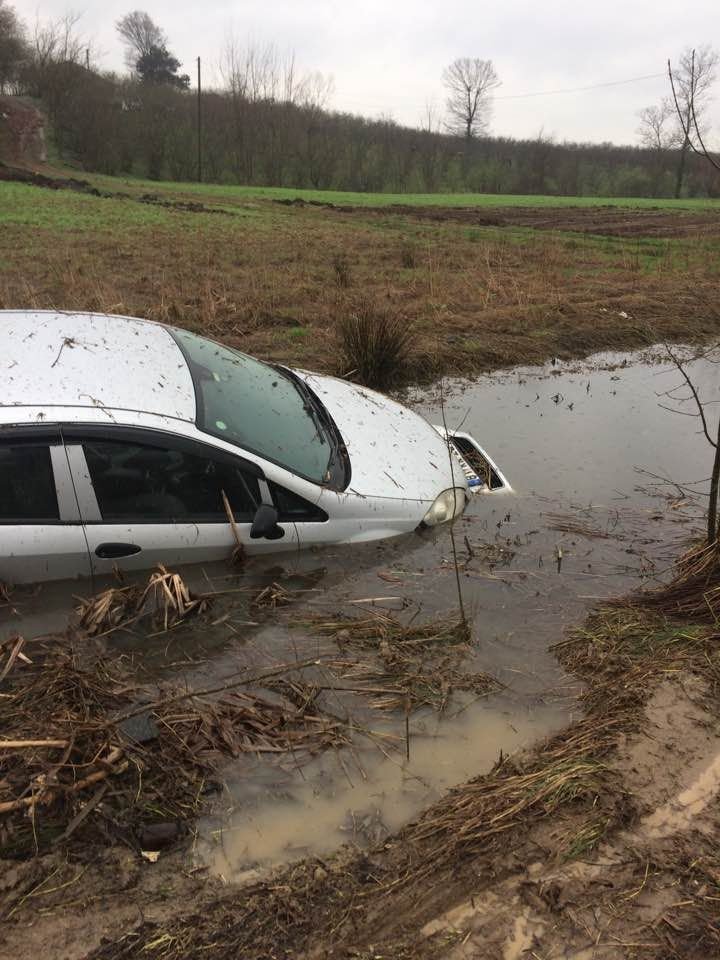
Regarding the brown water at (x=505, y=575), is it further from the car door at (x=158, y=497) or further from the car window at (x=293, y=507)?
the car door at (x=158, y=497)

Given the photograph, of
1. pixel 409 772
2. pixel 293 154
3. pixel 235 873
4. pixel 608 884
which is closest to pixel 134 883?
pixel 235 873

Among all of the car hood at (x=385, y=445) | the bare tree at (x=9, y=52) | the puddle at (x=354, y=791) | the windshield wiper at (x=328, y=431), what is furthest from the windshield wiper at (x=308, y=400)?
the bare tree at (x=9, y=52)

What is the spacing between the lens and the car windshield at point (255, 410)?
14.3 ft

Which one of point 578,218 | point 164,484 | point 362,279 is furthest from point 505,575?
point 578,218

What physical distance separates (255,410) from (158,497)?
94 centimetres

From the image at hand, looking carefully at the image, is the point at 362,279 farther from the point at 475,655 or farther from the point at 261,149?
the point at 261,149

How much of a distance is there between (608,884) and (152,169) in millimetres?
61356

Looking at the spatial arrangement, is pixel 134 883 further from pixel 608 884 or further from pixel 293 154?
pixel 293 154

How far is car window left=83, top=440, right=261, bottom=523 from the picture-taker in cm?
393

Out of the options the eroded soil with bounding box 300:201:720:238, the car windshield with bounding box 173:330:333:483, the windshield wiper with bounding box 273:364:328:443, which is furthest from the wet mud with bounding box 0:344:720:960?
the eroded soil with bounding box 300:201:720:238

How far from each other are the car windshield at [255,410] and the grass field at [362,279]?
3838mm

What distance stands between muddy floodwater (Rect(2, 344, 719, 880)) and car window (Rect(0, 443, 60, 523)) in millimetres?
491

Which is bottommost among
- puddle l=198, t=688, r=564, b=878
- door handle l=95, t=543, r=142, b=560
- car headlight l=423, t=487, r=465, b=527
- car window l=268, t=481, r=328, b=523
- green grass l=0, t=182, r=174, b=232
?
puddle l=198, t=688, r=564, b=878

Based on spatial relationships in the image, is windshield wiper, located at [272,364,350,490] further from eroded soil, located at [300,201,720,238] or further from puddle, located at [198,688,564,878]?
eroded soil, located at [300,201,720,238]
